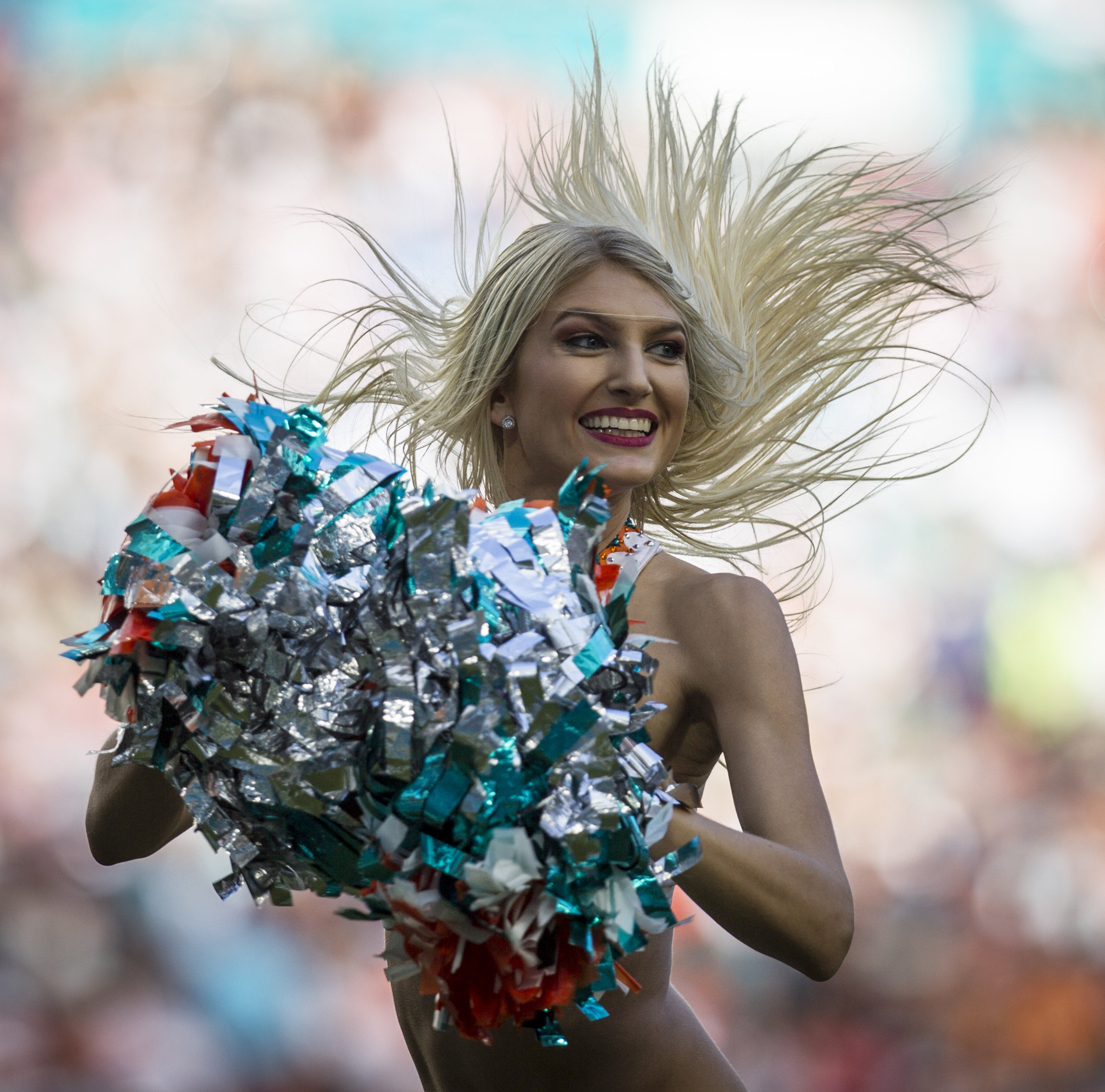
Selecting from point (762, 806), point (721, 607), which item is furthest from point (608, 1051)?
point (721, 607)

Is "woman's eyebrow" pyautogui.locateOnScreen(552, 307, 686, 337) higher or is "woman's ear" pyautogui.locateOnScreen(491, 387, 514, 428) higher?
"woman's eyebrow" pyautogui.locateOnScreen(552, 307, 686, 337)

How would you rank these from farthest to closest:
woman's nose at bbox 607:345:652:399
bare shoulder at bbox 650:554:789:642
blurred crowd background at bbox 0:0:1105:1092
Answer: blurred crowd background at bbox 0:0:1105:1092
woman's nose at bbox 607:345:652:399
bare shoulder at bbox 650:554:789:642

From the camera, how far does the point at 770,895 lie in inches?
43.9

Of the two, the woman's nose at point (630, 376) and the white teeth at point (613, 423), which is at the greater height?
the woman's nose at point (630, 376)

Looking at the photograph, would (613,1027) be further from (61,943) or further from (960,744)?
(960,744)

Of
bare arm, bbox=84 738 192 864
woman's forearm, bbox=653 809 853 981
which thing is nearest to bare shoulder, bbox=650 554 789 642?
woman's forearm, bbox=653 809 853 981

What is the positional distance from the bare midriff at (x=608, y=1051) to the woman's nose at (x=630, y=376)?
1.93 ft

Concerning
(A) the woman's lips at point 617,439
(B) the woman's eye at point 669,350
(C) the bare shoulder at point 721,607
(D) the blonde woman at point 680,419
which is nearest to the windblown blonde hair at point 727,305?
(D) the blonde woman at point 680,419

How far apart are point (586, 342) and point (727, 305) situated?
343 mm

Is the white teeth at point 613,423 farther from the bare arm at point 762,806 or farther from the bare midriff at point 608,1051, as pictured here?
the bare midriff at point 608,1051

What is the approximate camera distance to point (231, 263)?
390cm

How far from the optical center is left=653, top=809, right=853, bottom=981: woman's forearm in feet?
3.51

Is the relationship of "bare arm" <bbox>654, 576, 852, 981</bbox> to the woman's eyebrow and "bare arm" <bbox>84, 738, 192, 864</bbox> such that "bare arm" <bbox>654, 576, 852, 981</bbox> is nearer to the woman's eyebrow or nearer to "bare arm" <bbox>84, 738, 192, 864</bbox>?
the woman's eyebrow

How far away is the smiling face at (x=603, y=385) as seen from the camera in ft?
4.83
